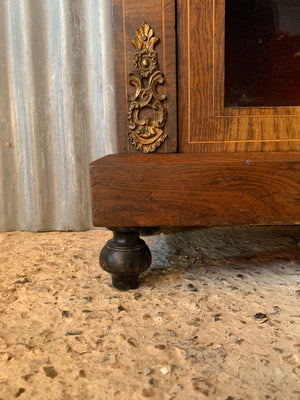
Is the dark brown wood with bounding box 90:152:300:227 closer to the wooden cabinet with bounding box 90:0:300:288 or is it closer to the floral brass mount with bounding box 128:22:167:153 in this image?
the wooden cabinet with bounding box 90:0:300:288

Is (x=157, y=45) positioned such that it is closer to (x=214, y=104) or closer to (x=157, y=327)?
(x=214, y=104)

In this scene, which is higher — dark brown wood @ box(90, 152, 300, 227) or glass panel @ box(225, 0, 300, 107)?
glass panel @ box(225, 0, 300, 107)

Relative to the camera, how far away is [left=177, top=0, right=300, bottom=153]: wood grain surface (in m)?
0.83

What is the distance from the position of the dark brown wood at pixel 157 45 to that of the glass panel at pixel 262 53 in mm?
130

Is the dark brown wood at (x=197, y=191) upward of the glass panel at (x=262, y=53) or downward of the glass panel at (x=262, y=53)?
downward

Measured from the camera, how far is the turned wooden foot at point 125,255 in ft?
2.53

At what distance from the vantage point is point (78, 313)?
72 cm

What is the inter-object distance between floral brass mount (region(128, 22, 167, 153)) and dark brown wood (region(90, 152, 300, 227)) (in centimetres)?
16

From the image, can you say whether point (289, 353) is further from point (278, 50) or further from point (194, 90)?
point (278, 50)

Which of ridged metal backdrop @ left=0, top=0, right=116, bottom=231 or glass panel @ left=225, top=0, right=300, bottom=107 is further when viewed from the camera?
ridged metal backdrop @ left=0, top=0, right=116, bottom=231

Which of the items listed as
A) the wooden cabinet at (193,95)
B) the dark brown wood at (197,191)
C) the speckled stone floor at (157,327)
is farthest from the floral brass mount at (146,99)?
the speckled stone floor at (157,327)

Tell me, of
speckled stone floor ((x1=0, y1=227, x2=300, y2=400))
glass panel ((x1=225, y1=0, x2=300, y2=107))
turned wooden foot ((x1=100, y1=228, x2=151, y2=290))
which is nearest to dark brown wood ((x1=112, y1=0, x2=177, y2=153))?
glass panel ((x1=225, y1=0, x2=300, y2=107))

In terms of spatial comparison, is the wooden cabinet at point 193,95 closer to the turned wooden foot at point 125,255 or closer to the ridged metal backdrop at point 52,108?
the turned wooden foot at point 125,255

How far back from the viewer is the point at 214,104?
0.84m
